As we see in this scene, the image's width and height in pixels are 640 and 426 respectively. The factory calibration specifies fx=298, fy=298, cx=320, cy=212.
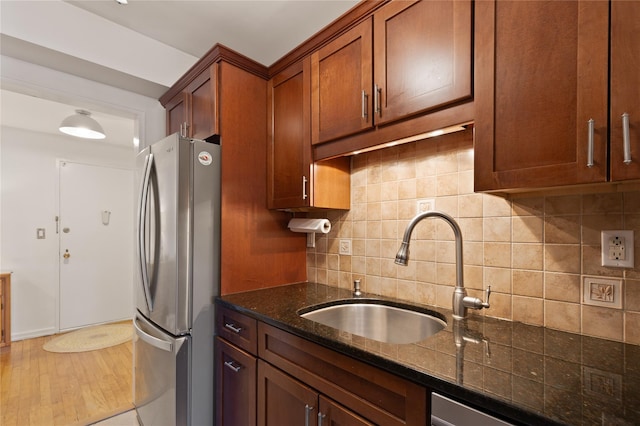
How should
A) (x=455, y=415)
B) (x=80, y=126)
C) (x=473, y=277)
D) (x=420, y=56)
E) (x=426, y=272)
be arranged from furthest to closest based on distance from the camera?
(x=80, y=126) < (x=426, y=272) < (x=473, y=277) < (x=420, y=56) < (x=455, y=415)

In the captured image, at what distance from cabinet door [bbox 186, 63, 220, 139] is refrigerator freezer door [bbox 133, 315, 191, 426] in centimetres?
117

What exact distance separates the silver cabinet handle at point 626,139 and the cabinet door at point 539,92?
1.3 inches

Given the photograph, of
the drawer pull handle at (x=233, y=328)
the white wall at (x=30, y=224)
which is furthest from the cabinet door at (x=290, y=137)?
the white wall at (x=30, y=224)

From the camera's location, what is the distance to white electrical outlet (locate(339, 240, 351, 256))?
180 cm

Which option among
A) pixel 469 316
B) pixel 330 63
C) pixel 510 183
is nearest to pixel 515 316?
pixel 469 316

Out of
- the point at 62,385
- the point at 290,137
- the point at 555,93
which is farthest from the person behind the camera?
the point at 62,385

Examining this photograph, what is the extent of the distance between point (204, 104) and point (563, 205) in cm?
184

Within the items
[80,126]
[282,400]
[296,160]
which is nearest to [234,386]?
[282,400]

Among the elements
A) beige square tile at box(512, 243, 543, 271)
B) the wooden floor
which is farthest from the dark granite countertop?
the wooden floor

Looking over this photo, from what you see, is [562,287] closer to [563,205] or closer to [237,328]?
[563,205]

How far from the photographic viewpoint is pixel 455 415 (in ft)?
2.33

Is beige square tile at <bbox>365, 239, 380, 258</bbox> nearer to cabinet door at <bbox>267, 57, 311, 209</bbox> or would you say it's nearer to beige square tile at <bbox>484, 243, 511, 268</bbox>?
cabinet door at <bbox>267, 57, 311, 209</bbox>

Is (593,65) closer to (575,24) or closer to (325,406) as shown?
(575,24)

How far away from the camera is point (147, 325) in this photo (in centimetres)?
179
